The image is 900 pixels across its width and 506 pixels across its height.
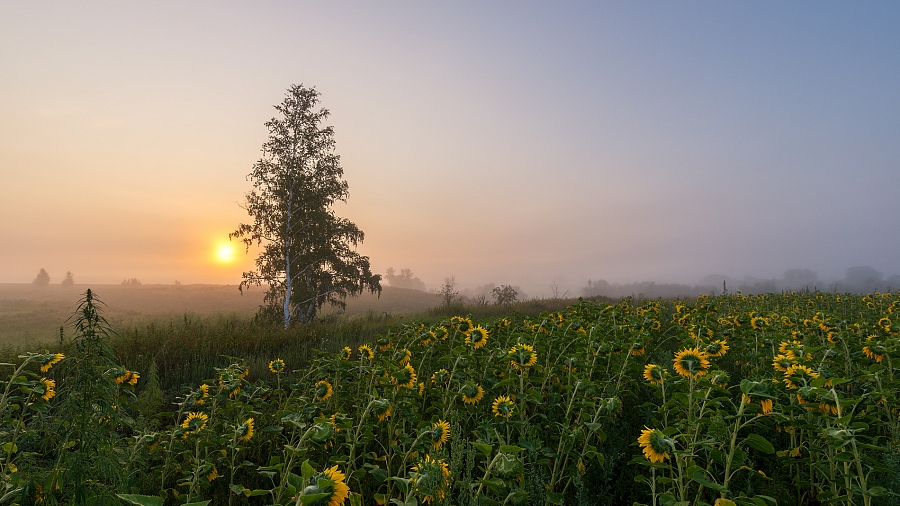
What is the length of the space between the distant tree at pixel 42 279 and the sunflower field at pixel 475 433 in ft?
383

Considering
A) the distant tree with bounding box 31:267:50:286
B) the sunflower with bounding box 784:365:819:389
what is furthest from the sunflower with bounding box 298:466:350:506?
the distant tree with bounding box 31:267:50:286

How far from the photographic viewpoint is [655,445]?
2.23 metres

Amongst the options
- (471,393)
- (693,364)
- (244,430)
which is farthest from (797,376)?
(244,430)

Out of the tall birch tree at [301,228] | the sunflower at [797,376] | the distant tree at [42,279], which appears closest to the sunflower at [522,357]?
the sunflower at [797,376]

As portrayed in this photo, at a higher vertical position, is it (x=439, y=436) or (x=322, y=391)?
(x=322, y=391)

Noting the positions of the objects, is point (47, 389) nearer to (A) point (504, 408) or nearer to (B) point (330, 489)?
(B) point (330, 489)

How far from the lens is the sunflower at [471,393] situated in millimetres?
3137

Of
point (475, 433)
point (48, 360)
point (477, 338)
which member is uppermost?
point (48, 360)

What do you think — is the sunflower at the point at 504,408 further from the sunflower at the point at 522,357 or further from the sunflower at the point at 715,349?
the sunflower at the point at 715,349

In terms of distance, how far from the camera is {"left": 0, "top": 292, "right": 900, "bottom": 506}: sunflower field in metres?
1.93

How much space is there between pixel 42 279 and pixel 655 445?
406 feet

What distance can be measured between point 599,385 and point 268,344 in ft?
23.2

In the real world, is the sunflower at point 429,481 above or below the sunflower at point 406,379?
below

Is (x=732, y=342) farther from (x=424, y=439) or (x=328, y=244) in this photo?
(x=328, y=244)
